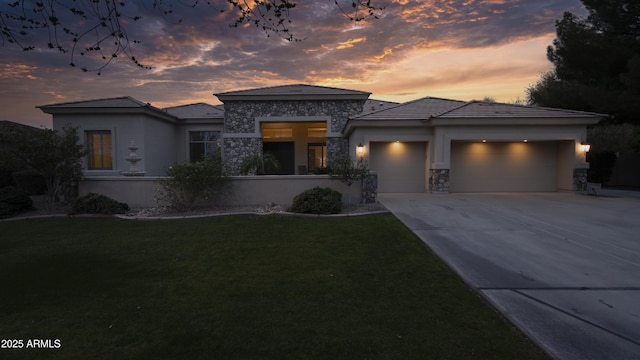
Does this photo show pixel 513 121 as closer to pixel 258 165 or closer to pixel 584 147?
pixel 584 147

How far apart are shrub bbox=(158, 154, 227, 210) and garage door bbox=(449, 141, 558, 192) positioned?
1005 cm

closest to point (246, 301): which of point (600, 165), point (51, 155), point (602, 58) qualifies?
point (51, 155)

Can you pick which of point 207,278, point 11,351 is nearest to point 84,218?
point 207,278

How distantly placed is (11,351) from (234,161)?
1444 cm

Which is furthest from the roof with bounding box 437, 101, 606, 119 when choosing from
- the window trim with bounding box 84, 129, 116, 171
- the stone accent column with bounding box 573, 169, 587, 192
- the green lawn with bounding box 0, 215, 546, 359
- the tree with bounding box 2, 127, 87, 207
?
the window trim with bounding box 84, 129, 116, 171

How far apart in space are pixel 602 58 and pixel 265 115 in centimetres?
1843

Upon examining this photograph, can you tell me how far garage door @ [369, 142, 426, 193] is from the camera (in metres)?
14.8

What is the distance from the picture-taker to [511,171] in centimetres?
1465

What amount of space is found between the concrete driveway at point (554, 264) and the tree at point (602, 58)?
1004cm

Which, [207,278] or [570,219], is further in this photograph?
[570,219]

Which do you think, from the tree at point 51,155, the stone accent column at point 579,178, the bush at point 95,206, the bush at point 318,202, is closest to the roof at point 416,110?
the bush at point 318,202

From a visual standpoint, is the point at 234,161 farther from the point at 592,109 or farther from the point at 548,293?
the point at 592,109

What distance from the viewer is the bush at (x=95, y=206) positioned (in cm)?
990

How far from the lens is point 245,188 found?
11.3 meters
